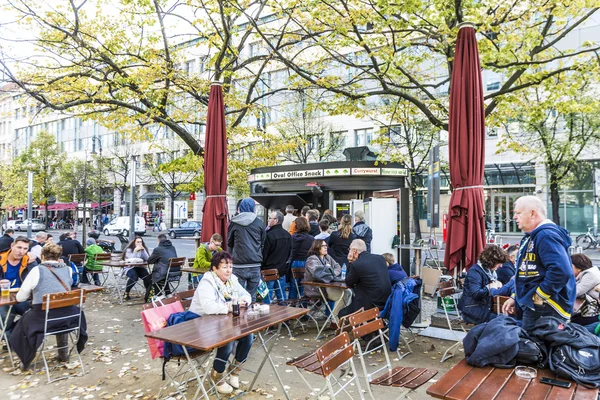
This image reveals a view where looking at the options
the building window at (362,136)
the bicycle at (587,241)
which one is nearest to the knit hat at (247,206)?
the bicycle at (587,241)

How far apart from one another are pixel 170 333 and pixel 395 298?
285 cm

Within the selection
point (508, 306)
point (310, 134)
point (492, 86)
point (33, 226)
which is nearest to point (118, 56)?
point (508, 306)

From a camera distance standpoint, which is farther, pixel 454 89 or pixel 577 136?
pixel 577 136

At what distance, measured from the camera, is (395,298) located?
542 centimetres

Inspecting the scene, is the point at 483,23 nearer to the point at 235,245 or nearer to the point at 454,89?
the point at 454,89

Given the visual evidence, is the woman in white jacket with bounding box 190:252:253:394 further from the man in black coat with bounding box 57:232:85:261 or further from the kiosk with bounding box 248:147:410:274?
the kiosk with bounding box 248:147:410:274

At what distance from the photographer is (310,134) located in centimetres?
2611

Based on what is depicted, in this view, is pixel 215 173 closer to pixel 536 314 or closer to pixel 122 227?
pixel 536 314

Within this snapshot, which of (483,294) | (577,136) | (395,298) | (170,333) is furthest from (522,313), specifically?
(577,136)

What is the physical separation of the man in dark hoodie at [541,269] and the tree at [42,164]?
40163 mm

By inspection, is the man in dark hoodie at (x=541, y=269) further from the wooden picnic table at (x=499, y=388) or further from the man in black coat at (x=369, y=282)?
the man in black coat at (x=369, y=282)

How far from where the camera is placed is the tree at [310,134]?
83.9 feet

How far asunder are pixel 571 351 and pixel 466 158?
9.66 feet

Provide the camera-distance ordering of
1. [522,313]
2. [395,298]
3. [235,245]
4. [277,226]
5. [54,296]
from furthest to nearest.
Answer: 1. [277,226]
2. [235,245]
3. [395,298]
4. [54,296]
5. [522,313]
